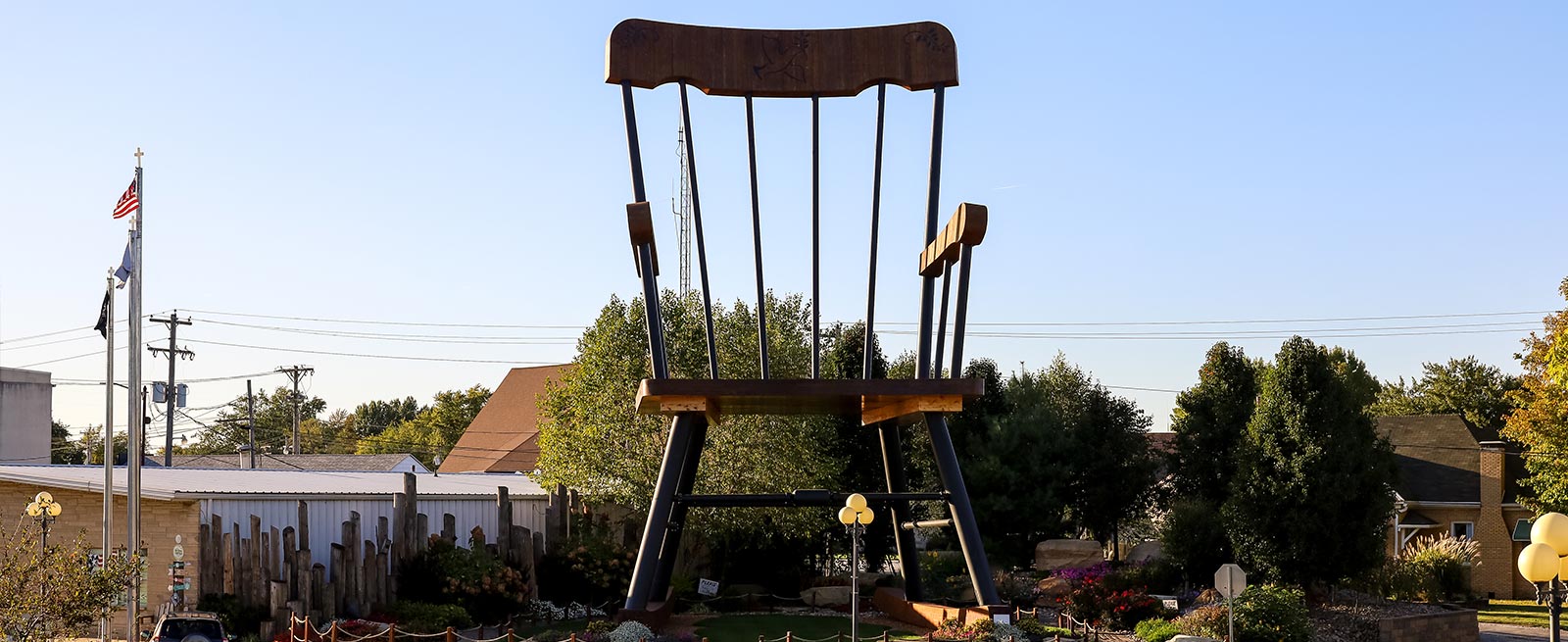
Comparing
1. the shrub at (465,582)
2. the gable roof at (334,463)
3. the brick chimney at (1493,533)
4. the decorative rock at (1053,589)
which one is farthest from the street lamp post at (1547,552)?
the gable roof at (334,463)

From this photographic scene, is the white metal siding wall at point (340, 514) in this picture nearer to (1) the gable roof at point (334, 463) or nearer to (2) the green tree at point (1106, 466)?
(2) the green tree at point (1106, 466)

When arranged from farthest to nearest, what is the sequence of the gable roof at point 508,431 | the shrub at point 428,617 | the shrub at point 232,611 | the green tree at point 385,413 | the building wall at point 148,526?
the green tree at point 385,413, the gable roof at point 508,431, the building wall at point 148,526, the shrub at point 428,617, the shrub at point 232,611

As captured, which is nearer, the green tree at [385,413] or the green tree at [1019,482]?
the green tree at [1019,482]

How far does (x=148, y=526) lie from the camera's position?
24609mm

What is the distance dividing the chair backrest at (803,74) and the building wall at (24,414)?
40868mm

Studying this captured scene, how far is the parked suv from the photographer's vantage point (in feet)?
64.7

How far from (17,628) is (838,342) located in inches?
889

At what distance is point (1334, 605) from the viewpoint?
25.7m

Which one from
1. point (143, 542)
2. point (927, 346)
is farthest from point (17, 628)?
point (927, 346)

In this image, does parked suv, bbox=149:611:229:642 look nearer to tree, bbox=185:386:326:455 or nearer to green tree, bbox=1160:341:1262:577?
green tree, bbox=1160:341:1262:577

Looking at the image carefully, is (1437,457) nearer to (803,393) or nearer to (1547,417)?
(1547,417)

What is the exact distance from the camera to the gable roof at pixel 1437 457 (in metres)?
42.7

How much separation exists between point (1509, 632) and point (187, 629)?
81.1ft

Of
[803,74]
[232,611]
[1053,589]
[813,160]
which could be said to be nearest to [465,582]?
[232,611]
